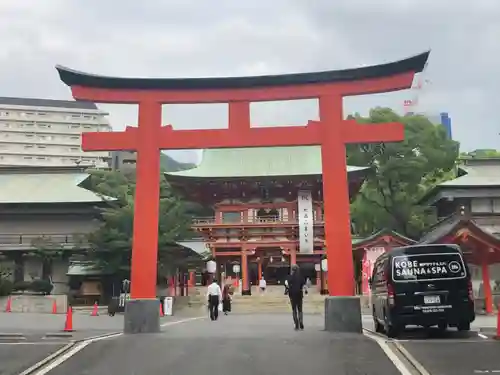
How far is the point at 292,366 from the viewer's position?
9742 millimetres

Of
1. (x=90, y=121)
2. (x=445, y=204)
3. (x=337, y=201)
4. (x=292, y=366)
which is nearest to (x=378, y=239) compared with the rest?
(x=445, y=204)

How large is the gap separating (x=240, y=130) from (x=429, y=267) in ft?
19.3

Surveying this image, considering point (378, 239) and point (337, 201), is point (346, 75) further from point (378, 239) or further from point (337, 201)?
point (378, 239)

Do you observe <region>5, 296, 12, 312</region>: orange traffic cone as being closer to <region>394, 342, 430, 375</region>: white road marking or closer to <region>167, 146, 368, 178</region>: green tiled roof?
<region>167, 146, 368, 178</region>: green tiled roof

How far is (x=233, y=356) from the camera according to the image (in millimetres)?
10844

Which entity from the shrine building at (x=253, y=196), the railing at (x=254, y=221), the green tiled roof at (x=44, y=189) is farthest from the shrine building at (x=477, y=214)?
the green tiled roof at (x=44, y=189)

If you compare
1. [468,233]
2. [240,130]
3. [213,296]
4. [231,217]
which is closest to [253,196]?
[231,217]

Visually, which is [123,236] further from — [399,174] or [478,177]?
[478,177]

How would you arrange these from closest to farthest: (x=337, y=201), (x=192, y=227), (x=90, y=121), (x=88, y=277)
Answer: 1. (x=337, y=201)
2. (x=88, y=277)
3. (x=192, y=227)
4. (x=90, y=121)

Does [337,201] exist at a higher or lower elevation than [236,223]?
lower

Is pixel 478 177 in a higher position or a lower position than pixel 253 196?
higher

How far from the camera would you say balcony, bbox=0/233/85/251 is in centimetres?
3809

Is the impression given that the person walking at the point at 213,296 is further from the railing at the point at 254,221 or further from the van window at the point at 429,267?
the railing at the point at 254,221

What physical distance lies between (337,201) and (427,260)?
288cm
